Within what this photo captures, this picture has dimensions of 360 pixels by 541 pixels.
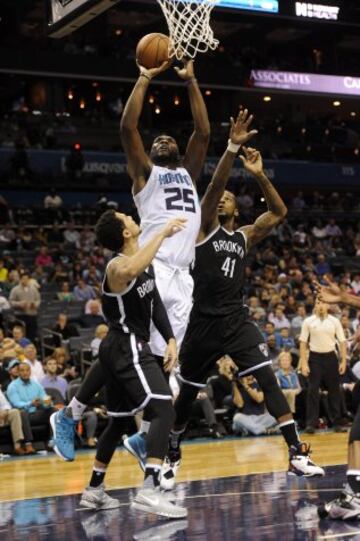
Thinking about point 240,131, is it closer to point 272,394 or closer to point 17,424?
point 272,394

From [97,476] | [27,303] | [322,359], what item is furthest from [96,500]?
[27,303]

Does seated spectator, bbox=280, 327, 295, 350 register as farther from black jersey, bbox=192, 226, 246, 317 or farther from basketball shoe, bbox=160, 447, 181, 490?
black jersey, bbox=192, 226, 246, 317

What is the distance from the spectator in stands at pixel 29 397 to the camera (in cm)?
1233

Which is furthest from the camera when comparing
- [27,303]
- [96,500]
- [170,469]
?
[27,303]

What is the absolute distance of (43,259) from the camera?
20219 millimetres

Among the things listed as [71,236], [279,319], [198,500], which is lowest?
[198,500]

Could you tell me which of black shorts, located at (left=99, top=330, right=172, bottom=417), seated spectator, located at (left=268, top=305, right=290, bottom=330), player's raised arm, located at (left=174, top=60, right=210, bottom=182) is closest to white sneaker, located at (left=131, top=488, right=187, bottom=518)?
black shorts, located at (left=99, top=330, right=172, bottom=417)

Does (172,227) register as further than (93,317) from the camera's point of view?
No

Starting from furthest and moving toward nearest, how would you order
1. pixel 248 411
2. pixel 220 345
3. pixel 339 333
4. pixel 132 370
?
pixel 339 333 < pixel 248 411 < pixel 220 345 < pixel 132 370

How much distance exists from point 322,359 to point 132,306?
7.87 metres

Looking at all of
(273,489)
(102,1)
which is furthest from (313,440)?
(102,1)

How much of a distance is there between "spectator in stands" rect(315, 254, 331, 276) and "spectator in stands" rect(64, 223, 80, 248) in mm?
6026

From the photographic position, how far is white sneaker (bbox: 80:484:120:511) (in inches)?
272

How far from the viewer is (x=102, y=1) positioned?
8562 millimetres
